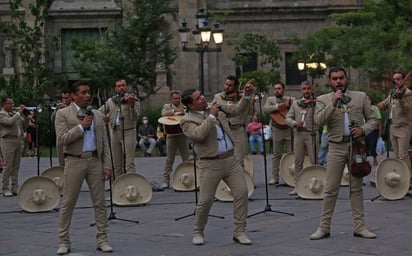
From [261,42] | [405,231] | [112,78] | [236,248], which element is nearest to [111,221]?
[236,248]

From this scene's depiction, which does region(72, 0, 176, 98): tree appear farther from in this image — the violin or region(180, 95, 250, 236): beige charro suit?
the violin

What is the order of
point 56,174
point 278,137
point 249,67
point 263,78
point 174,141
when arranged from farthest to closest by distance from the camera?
1. point 249,67
2. point 263,78
3. point 278,137
4. point 174,141
5. point 56,174

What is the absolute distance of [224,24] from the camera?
47.7m

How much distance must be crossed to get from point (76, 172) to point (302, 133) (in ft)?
24.0

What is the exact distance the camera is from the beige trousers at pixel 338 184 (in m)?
11.6

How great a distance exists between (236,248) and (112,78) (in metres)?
32.1

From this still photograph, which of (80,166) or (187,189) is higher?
(80,166)

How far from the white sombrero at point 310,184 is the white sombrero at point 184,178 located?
8.93ft

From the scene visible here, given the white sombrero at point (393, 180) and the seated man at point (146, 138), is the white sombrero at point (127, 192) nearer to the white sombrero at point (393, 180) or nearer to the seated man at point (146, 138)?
the white sombrero at point (393, 180)

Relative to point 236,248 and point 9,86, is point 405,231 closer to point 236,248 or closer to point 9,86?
point 236,248

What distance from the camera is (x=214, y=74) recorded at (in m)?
48.4

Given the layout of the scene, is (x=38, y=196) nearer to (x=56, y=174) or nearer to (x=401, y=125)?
(x=56, y=174)

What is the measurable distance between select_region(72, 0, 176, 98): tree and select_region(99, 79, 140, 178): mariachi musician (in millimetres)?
24661

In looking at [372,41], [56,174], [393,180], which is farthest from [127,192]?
[372,41]
